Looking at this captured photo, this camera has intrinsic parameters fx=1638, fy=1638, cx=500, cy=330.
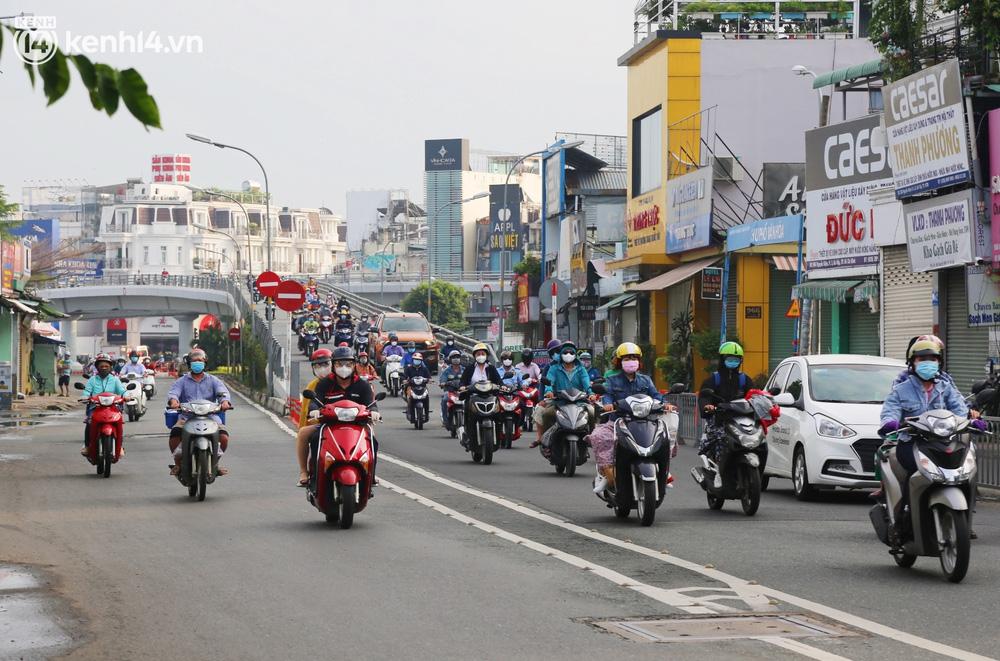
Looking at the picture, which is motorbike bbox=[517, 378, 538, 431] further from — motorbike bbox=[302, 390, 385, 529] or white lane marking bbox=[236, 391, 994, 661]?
motorbike bbox=[302, 390, 385, 529]

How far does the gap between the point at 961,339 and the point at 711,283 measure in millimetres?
13801

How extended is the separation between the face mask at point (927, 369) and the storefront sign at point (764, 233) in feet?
87.8

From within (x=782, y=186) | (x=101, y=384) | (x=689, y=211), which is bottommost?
(x=101, y=384)

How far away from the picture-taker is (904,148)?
97.8 feet

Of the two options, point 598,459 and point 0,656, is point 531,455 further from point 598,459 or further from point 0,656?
point 0,656

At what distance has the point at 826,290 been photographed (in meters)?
35.0

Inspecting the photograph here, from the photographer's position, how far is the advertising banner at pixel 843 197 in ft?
110

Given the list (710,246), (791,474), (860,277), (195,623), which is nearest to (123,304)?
(710,246)

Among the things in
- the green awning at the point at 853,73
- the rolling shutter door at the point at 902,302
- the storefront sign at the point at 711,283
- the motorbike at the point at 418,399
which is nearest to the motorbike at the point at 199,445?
the motorbike at the point at 418,399

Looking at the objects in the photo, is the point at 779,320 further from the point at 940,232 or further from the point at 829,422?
the point at 829,422

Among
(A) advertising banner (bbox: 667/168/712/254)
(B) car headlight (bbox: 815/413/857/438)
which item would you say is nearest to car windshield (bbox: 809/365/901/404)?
(B) car headlight (bbox: 815/413/857/438)

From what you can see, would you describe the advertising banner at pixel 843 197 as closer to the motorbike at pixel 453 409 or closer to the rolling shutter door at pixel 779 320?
the rolling shutter door at pixel 779 320

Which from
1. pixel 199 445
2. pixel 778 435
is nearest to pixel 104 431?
pixel 199 445

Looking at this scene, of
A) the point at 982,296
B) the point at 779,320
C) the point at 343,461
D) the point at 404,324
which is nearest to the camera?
the point at 343,461
